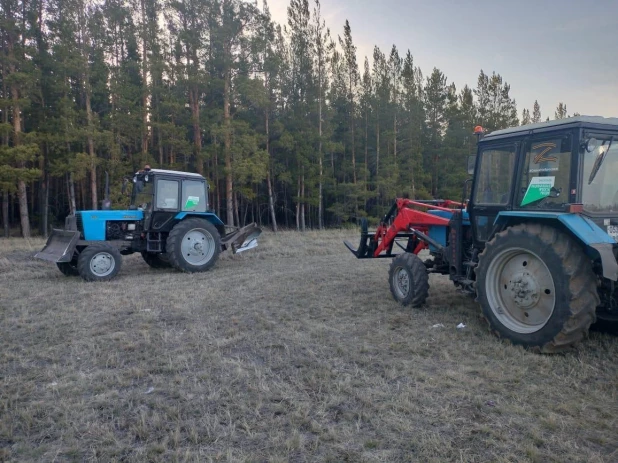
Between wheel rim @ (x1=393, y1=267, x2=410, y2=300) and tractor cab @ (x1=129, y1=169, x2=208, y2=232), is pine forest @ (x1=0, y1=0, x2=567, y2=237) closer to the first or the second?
tractor cab @ (x1=129, y1=169, x2=208, y2=232)

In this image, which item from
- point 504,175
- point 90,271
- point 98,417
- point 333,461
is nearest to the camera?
point 333,461

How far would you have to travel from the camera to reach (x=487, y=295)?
199 inches

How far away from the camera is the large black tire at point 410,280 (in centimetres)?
631

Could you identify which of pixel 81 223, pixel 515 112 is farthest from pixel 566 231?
pixel 515 112

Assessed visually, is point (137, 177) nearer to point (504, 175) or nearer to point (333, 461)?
point (504, 175)

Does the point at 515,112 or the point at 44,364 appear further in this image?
the point at 515,112

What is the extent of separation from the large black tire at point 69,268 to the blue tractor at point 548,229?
841cm

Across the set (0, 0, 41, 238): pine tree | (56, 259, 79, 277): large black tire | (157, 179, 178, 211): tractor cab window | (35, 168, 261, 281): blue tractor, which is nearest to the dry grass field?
(35, 168, 261, 281): blue tractor

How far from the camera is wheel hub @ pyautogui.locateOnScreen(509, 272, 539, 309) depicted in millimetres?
4633

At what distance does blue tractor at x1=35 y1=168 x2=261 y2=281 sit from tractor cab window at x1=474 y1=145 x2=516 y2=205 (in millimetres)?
7028

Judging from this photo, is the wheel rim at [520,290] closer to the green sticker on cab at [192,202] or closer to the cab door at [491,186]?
the cab door at [491,186]

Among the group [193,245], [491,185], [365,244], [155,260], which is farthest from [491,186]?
[155,260]

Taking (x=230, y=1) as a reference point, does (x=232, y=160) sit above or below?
below

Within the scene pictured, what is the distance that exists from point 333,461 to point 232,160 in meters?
20.4
